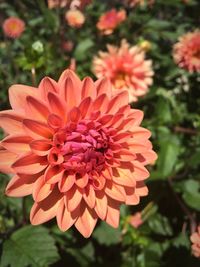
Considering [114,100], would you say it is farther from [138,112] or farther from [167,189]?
[167,189]

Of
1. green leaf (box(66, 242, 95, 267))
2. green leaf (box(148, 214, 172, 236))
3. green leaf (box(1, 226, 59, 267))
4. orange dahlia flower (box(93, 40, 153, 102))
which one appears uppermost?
orange dahlia flower (box(93, 40, 153, 102))

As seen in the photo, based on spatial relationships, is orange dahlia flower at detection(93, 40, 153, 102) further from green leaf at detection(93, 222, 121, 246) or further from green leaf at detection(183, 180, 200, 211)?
green leaf at detection(93, 222, 121, 246)

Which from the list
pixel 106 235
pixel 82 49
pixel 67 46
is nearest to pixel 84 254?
pixel 106 235

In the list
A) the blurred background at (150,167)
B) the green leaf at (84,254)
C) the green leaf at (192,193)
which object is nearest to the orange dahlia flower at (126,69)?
the blurred background at (150,167)

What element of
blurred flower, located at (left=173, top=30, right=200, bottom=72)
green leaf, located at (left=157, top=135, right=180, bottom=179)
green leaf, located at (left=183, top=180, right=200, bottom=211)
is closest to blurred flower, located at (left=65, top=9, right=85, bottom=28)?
blurred flower, located at (left=173, top=30, right=200, bottom=72)

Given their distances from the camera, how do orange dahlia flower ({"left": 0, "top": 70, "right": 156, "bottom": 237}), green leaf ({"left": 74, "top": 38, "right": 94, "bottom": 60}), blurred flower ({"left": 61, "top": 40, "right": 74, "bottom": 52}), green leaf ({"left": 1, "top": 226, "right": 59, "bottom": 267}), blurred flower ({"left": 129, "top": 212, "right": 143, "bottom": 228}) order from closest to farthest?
orange dahlia flower ({"left": 0, "top": 70, "right": 156, "bottom": 237}) → green leaf ({"left": 1, "top": 226, "right": 59, "bottom": 267}) → blurred flower ({"left": 129, "top": 212, "right": 143, "bottom": 228}) → green leaf ({"left": 74, "top": 38, "right": 94, "bottom": 60}) → blurred flower ({"left": 61, "top": 40, "right": 74, "bottom": 52})

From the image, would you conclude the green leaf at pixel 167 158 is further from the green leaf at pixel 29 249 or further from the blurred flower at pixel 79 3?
the blurred flower at pixel 79 3

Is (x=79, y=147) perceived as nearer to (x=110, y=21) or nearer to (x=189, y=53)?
(x=189, y=53)
